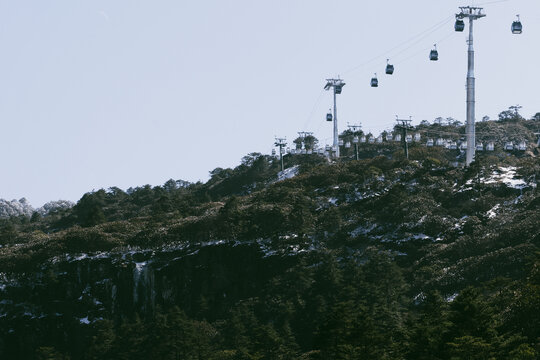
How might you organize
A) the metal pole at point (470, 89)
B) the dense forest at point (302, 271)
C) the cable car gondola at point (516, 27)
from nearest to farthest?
the dense forest at point (302, 271), the cable car gondola at point (516, 27), the metal pole at point (470, 89)

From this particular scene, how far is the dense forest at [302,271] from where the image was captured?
6312 cm

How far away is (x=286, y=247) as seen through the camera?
316 feet

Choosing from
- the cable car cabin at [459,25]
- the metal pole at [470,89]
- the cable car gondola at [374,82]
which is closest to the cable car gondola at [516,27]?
the cable car cabin at [459,25]

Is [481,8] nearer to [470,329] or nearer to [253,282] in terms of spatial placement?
[253,282]

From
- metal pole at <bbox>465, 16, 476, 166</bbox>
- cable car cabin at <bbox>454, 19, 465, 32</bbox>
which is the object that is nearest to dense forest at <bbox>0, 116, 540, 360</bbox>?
metal pole at <bbox>465, 16, 476, 166</bbox>

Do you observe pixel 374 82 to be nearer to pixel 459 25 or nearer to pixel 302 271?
pixel 459 25

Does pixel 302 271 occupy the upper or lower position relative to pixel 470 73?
lower

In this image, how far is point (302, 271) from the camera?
85688 millimetres

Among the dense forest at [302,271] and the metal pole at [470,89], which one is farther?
the metal pole at [470,89]

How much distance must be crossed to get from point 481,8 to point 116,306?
53.7 metres

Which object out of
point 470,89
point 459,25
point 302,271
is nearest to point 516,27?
point 459,25

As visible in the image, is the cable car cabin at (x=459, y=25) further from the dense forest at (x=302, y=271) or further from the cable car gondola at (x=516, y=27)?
the dense forest at (x=302, y=271)

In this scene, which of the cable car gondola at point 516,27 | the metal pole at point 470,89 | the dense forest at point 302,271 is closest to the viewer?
the dense forest at point 302,271

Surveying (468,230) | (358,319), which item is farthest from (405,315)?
(468,230)
